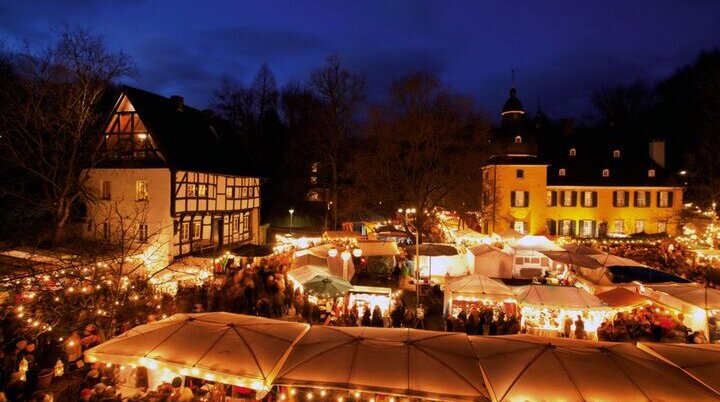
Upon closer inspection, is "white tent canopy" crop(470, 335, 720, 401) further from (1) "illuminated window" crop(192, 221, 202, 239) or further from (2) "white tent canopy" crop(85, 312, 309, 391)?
(1) "illuminated window" crop(192, 221, 202, 239)

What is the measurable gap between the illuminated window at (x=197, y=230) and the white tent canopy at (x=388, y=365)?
52.4ft

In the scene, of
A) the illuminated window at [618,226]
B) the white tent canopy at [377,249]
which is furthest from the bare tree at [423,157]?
the illuminated window at [618,226]

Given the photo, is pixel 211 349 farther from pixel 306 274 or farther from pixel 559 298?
pixel 559 298

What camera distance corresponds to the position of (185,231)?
21.4m

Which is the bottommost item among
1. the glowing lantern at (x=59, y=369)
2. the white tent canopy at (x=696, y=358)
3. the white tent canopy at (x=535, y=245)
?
the glowing lantern at (x=59, y=369)

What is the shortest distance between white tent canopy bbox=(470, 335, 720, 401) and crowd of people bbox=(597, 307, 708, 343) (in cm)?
484

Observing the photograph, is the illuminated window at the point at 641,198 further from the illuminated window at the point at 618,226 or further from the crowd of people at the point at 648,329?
the crowd of people at the point at 648,329

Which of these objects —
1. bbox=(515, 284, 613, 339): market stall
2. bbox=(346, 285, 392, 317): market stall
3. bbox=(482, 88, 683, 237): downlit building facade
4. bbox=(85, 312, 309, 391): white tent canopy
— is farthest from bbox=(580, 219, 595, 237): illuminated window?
bbox=(85, 312, 309, 391): white tent canopy

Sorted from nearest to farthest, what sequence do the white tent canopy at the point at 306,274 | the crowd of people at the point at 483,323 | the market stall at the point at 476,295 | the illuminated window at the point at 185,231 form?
the crowd of people at the point at 483,323 < the market stall at the point at 476,295 < the white tent canopy at the point at 306,274 < the illuminated window at the point at 185,231

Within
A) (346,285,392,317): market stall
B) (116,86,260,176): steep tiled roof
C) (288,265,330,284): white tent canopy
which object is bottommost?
(346,285,392,317): market stall

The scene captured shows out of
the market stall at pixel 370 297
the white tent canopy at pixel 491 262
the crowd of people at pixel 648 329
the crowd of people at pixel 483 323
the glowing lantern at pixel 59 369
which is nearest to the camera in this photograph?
the glowing lantern at pixel 59 369

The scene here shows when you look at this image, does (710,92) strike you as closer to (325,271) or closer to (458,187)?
(458,187)

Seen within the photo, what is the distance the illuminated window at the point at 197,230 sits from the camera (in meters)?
22.0

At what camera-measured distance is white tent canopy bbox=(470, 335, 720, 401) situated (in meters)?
6.48
